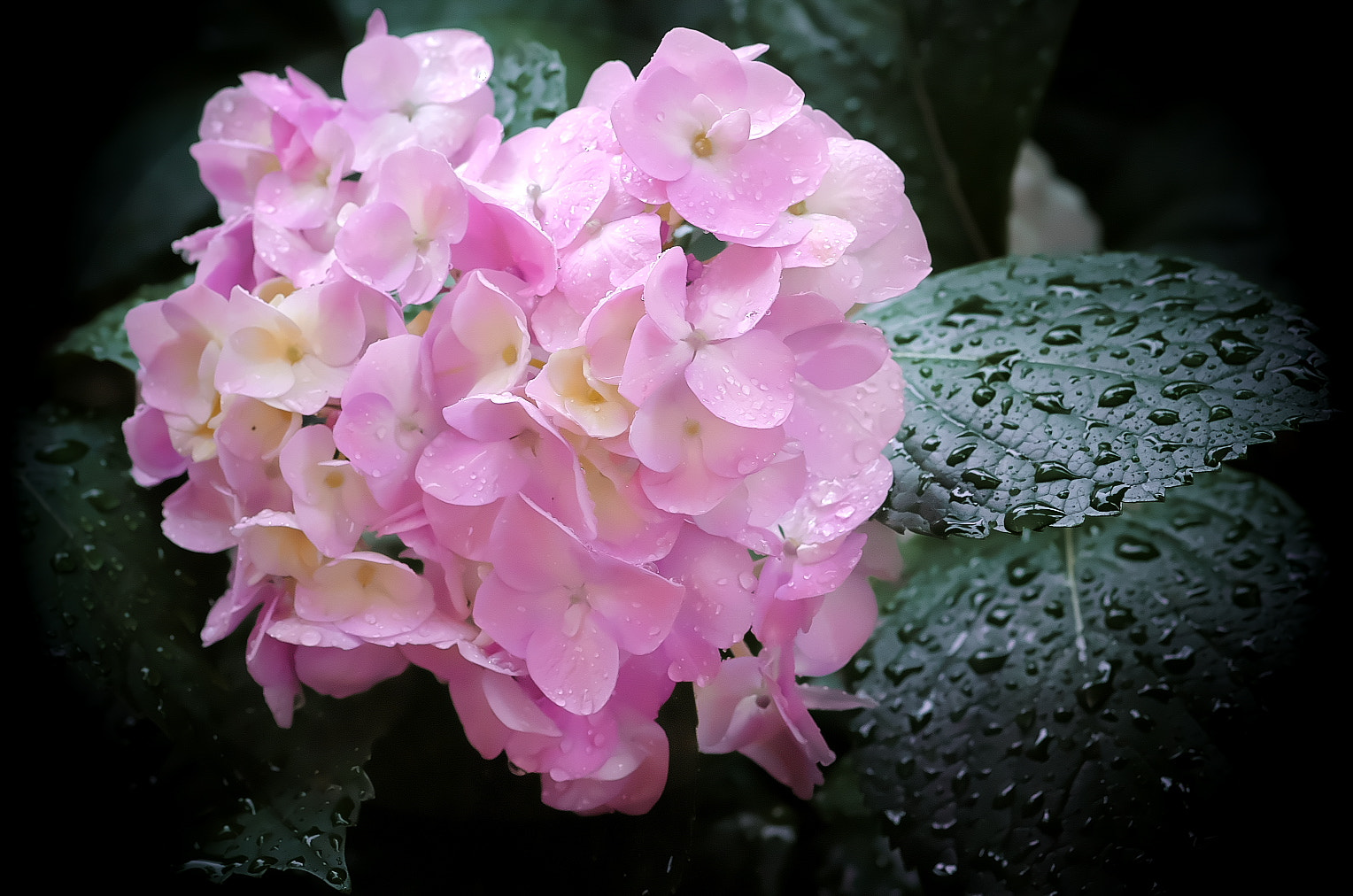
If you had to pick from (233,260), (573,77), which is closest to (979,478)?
(233,260)

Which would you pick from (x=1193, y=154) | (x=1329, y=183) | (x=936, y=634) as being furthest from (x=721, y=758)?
(x=1193, y=154)

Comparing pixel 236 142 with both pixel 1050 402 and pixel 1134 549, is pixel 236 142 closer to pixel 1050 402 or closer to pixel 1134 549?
pixel 1050 402

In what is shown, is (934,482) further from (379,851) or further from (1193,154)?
(1193,154)

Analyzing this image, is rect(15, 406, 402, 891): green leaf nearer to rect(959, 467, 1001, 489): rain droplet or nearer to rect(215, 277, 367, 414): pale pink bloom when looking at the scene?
rect(215, 277, 367, 414): pale pink bloom

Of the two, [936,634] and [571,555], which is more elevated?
[571,555]

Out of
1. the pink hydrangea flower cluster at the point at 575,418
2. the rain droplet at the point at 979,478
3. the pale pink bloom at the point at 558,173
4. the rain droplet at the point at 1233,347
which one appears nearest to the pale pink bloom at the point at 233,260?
the pink hydrangea flower cluster at the point at 575,418

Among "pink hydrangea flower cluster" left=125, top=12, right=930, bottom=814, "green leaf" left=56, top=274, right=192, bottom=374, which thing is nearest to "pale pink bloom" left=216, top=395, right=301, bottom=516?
"pink hydrangea flower cluster" left=125, top=12, right=930, bottom=814
